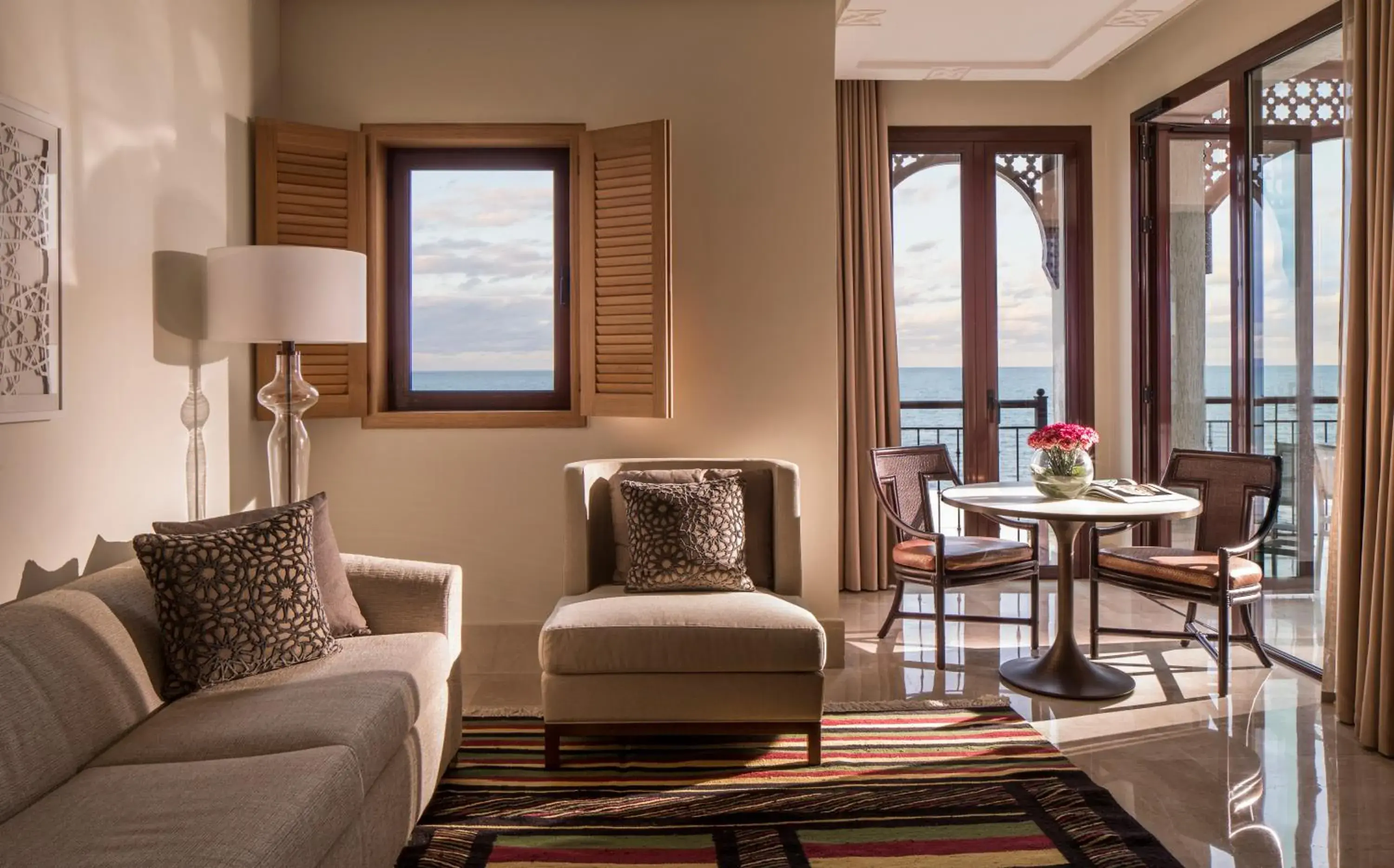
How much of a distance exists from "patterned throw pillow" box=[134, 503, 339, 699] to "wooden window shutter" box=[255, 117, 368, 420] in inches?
59.1

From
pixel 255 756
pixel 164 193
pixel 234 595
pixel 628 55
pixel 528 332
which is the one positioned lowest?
pixel 255 756

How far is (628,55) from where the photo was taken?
4.32m

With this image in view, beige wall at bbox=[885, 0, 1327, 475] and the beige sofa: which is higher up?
beige wall at bbox=[885, 0, 1327, 475]

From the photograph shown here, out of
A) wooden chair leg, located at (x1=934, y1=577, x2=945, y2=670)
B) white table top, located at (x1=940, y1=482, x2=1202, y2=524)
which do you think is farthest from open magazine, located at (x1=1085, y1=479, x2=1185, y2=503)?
wooden chair leg, located at (x1=934, y1=577, x2=945, y2=670)

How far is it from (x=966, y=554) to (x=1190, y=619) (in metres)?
1.12

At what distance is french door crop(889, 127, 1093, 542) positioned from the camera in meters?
5.91

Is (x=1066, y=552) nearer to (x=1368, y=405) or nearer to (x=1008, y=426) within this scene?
(x=1368, y=405)

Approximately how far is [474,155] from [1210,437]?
3.86 m

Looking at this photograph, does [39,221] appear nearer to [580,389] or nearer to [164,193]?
[164,193]

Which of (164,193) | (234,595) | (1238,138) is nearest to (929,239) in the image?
(1238,138)

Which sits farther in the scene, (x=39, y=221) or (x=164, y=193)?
(x=164, y=193)

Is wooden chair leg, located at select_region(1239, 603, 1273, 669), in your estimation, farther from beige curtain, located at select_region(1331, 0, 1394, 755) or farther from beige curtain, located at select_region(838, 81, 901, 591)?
beige curtain, located at select_region(838, 81, 901, 591)

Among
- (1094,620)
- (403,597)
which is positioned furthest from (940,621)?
(403,597)

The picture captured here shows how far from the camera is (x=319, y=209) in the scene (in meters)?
4.18
